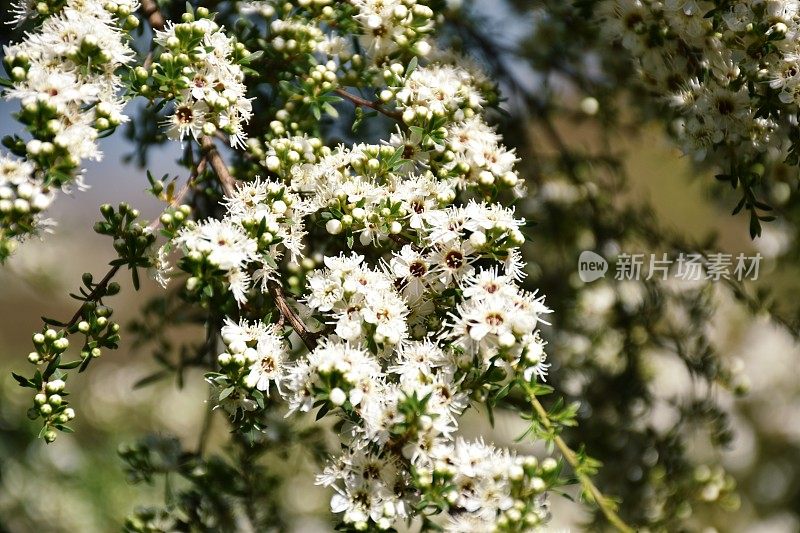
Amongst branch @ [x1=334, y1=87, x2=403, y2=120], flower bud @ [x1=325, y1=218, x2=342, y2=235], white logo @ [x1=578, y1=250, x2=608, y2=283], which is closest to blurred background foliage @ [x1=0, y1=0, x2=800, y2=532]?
white logo @ [x1=578, y1=250, x2=608, y2=283]

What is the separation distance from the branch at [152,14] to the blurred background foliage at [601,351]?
0.84 feet

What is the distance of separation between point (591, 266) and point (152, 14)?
4.52 feet

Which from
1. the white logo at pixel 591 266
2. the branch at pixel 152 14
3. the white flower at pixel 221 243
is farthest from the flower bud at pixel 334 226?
the white logo at pixel 591 266

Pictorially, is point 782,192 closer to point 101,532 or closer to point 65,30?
point 65,30

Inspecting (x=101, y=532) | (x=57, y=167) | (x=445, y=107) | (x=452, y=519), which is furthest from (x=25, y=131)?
(x=101, y=532)

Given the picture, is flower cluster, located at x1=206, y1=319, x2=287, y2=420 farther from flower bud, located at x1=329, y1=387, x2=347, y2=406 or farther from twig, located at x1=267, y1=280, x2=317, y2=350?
flower bud, located at x1=329, y1=387, x2=347, y2=406

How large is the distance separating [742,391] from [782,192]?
594 mm

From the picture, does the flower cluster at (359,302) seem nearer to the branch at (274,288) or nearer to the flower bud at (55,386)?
the branch at (274,288)

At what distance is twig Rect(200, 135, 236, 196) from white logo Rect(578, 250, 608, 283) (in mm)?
1202

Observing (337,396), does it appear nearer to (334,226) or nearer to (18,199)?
(334,226)

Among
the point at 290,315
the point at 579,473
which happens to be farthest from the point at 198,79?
the point at 579,473

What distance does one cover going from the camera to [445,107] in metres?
1.44

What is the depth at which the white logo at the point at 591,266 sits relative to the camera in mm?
2195

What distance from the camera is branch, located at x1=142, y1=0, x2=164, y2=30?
58.7 inches
